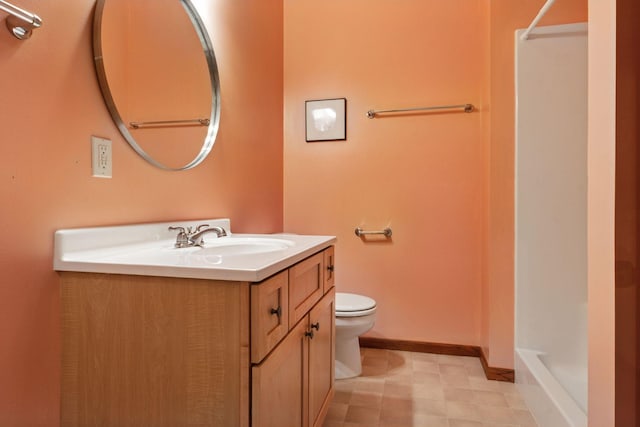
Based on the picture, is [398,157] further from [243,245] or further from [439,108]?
[243,245]

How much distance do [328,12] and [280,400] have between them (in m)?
2.44

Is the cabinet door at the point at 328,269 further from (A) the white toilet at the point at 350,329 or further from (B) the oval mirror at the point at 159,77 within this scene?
(B) the oval mirror at the point at 159,77

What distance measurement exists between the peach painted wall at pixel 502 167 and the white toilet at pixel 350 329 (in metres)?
0.69

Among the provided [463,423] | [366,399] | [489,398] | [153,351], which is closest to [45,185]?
[153,351]

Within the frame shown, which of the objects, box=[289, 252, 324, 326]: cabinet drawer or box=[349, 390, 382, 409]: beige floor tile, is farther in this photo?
box=[349, 390, 382, 409]: beige floor tile

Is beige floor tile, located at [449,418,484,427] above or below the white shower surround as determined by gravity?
below

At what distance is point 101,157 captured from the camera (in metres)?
1.06

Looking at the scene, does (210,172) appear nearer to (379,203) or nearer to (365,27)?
(379,203)

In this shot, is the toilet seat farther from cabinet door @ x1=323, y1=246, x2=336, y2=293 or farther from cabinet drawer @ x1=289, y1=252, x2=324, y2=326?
cabinet drawer @ x1=289, y1=252, x2=324, y2=326

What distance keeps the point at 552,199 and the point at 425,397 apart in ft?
3.99

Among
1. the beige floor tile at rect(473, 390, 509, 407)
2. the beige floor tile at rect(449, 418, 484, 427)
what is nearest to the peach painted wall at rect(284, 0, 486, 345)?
the beige floor tile at rect(473, 390, 509, 407)

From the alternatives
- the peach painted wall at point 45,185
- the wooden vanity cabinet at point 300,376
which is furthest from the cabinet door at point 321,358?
the peach painted wall at point 45,185

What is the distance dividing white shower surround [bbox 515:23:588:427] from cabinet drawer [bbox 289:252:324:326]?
4.01ft

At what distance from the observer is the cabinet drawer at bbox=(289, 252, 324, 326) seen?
1030 millimetres
